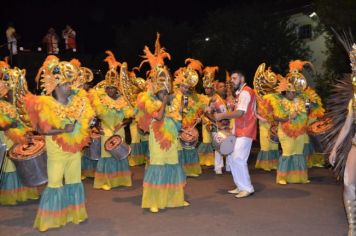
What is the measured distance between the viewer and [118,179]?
28.3ft

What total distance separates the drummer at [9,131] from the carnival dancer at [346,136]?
15.1 ft

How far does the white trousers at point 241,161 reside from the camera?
749 centimetres

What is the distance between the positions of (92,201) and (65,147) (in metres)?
2.06

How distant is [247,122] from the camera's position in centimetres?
748

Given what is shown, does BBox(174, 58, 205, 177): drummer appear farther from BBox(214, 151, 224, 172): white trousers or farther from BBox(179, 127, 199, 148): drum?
BBox(214, 151, 224, 172): white trousers

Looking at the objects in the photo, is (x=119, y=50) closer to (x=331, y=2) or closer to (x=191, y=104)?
(x=331, y=2)

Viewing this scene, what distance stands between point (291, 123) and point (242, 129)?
56.7 inches

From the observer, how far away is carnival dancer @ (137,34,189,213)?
6750mm

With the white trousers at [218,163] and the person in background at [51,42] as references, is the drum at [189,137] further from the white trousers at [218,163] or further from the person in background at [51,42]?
the person in background at [51,42]

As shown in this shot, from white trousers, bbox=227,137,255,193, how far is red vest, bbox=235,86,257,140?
9 centimetres

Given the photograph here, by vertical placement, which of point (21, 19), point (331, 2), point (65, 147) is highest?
point (21, 19)

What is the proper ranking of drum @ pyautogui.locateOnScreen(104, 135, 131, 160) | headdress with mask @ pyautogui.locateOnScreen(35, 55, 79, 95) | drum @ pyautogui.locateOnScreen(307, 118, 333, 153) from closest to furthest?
headdress with mask @ pyautogui.locateOnScreen(35, 55, 79, 95) < drum @ pyautogui.locateOnScreen(104, 135, 131, 160) < drum @ pyautogui.locateOnScreen(307, 118, 333, 153)

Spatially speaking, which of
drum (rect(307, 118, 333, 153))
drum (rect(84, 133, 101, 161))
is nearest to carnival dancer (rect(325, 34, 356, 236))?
drum (rect(307, 118, 333, 153))

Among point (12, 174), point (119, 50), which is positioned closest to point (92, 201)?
point (12, 174)
